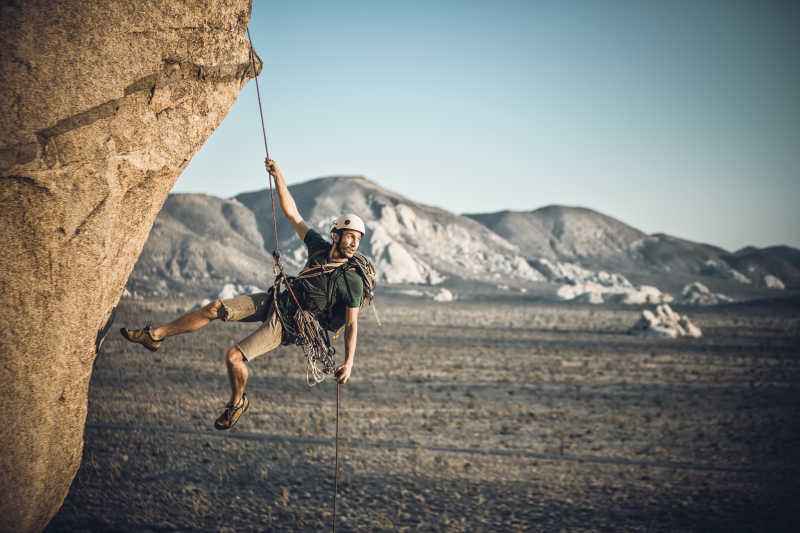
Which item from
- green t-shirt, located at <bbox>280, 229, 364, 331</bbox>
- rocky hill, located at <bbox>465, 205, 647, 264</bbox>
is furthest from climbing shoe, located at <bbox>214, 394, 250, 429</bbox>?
rocky hill, located at <bbox>465, 205, 647, 264</bbox>

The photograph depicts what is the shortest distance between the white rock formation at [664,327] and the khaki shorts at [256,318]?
34763mm

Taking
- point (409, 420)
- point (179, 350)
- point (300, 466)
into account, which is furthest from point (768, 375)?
point (179, 350)

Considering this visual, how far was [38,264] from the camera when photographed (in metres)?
4.95

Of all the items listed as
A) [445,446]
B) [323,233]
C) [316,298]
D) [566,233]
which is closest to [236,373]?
[316,298]

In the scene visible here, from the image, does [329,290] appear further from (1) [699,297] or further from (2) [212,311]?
(1) [699,297]

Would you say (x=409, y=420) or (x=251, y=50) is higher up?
(x=251, y=50)

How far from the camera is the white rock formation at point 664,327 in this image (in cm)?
3694

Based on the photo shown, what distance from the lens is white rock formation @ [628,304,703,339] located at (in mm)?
36938

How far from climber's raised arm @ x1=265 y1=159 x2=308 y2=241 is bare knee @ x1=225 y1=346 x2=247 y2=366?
1.24 meters

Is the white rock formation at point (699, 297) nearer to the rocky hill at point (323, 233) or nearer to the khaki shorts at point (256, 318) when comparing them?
the rocky hill at point (323, 233)

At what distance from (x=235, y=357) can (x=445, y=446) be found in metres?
8.80

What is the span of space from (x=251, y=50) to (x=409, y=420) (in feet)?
37.7

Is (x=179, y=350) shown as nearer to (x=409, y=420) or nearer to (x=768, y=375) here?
(x=409, y=420)

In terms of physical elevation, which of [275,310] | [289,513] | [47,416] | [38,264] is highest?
[38,264]
